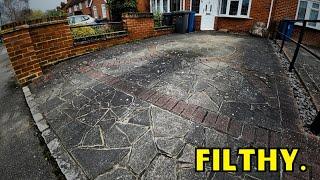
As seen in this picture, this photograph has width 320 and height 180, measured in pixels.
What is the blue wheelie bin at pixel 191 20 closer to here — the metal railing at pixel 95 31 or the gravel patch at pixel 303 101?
the metal railing at pixel 95 31

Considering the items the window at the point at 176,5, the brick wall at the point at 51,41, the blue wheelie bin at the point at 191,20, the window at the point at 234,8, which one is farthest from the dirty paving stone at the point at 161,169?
the window at the point at 176,5

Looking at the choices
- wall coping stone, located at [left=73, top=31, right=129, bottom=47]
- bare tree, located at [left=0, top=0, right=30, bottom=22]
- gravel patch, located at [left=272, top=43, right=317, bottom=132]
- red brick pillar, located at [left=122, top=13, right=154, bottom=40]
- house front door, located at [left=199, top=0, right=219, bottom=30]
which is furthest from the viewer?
bare tree, located at [left=0, top=0, right=30, bottom=22]

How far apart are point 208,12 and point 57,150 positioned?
11.3 meters

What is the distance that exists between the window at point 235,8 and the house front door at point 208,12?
399mm

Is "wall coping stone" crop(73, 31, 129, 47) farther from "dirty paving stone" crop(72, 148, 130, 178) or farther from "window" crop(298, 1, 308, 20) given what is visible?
"window" crop(298, 1, 308, 20)

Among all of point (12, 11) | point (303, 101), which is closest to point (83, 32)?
point (303, 101)

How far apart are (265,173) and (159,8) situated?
12975mm

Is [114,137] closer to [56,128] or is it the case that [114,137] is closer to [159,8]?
[56,128]

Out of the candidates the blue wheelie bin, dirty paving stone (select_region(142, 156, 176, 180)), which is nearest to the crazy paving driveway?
dirty paving stone (select_region(142, 156, 176, 180))

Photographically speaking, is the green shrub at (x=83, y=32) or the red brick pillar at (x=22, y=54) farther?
the green shrub at (x=83, y=32)

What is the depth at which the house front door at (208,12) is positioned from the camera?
10938 millimetres

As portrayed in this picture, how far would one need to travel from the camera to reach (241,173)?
69.4 inches

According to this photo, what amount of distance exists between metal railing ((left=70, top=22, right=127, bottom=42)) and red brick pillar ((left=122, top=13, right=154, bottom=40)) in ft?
0.95

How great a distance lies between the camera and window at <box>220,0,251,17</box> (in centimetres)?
997
